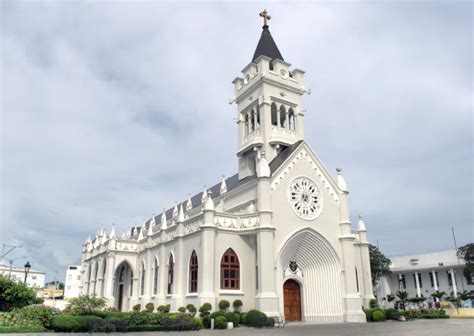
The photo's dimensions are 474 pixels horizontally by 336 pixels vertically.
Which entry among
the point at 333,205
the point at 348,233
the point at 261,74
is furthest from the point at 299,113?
the point at 348,233

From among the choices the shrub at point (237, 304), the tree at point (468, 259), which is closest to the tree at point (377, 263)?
the tree at point (468, 259)

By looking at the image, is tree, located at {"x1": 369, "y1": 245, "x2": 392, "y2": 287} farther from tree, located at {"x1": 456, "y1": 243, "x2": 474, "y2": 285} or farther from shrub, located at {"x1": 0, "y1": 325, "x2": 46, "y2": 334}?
shrub, located at {"x1": 0, "y1": 325, "x2": 46, "y2": 334}

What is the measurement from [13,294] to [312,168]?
23420mm

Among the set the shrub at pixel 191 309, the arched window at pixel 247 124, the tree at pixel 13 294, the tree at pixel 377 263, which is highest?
the arched window at pixel 247 124

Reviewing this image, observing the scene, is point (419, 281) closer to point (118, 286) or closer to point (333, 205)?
point (333, 205)

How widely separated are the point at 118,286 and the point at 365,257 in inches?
1105

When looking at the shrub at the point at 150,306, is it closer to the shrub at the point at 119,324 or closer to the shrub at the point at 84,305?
the shrub at the point at 84,305

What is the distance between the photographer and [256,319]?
26234 mm

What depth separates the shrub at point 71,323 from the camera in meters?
19.7

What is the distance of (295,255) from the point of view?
32719mm

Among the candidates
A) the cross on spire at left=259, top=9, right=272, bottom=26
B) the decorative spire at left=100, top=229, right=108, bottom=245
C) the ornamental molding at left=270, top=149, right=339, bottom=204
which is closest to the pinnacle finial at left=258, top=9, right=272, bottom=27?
the cross on spire at left=259, top=9, right=272, bottom=26

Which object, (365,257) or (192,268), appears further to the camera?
(365,257)

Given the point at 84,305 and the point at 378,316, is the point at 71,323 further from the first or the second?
the point at 378,316

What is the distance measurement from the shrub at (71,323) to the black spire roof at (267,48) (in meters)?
29.2
